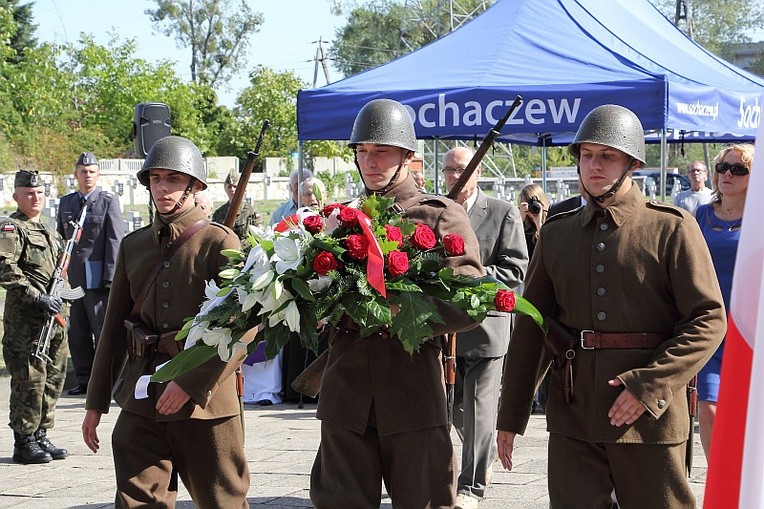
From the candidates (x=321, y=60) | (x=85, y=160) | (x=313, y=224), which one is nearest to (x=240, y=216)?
(x=85, y=160)

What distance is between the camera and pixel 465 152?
7.06 m

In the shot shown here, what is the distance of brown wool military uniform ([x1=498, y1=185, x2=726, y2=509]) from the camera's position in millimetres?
4074

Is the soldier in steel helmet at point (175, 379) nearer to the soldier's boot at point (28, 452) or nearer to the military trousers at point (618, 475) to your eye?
the military trousers at point (618, 475)

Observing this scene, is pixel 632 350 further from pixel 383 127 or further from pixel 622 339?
pixel 383 127

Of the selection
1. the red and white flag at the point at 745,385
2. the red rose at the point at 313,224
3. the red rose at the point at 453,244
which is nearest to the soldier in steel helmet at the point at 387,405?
the red rose at the point at 453,244

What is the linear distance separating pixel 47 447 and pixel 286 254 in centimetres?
492

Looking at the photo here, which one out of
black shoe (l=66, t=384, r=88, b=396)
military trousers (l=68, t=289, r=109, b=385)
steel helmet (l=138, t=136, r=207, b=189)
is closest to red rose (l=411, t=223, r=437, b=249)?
steel helmet (l=138, t=136, r=207, b=189)

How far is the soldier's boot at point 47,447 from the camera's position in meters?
8.19

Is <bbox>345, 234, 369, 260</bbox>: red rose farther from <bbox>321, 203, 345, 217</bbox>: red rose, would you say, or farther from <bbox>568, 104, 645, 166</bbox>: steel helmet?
<bbox>568, 104, 645, 166</bbox>: steel helmet

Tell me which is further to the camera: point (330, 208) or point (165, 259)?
point (165, 259)

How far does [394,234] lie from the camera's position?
13.2ft

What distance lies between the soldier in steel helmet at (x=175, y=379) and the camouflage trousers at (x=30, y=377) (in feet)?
10.2

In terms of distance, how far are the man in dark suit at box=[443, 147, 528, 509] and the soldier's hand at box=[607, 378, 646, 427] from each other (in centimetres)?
218

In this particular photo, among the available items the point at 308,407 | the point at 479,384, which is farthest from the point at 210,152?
the point at 479,384
